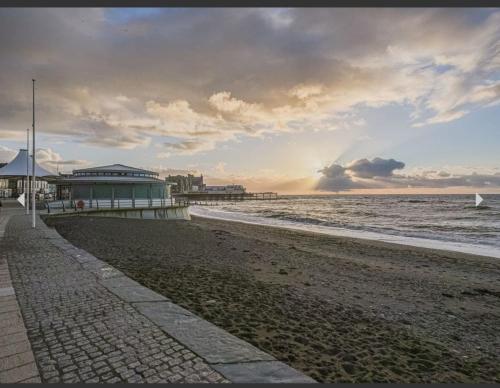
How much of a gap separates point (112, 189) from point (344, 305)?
29611 mm

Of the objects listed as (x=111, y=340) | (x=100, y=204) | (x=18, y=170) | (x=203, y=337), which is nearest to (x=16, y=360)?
(x=111, y=340)

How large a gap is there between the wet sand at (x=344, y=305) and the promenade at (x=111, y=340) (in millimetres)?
614

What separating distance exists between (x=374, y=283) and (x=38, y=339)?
7.77m

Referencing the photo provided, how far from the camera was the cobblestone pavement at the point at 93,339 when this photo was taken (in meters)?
3.00

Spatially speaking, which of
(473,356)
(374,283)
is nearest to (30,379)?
(473,356)

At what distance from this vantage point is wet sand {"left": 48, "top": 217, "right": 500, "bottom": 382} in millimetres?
3855

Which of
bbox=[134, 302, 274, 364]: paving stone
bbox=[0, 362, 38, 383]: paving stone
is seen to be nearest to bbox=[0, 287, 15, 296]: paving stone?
bbox=[134, 302, 274, 364]: paving stone

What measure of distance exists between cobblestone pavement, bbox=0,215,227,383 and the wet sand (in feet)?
3.59

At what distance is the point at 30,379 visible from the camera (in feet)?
9.48

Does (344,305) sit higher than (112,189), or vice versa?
(112,189)

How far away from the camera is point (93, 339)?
3.68m

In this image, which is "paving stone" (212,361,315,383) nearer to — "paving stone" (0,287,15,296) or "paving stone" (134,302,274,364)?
"paving stone" (134,302,274,364)

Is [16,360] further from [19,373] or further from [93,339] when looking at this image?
[93,339]

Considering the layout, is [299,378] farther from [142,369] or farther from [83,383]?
[83,383]
